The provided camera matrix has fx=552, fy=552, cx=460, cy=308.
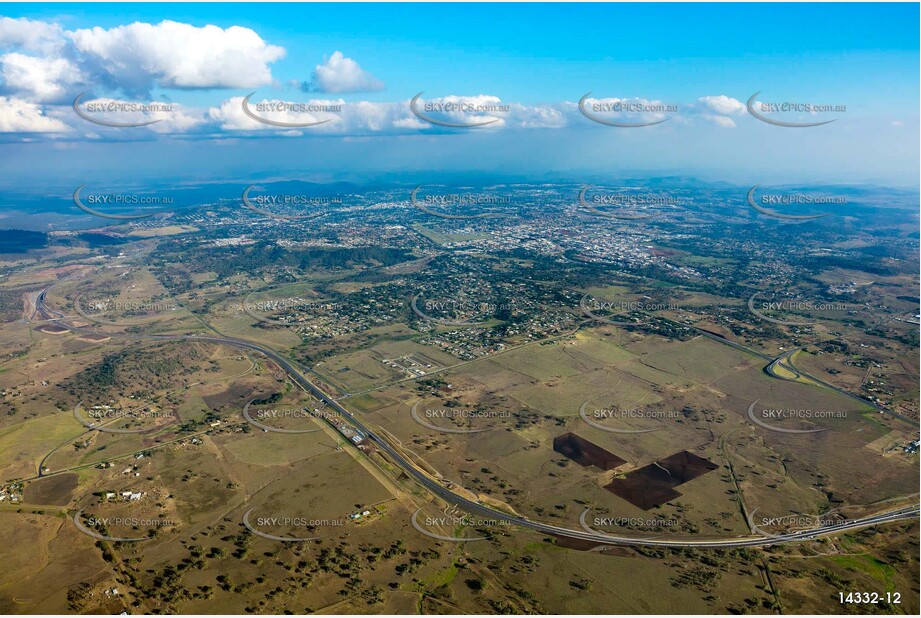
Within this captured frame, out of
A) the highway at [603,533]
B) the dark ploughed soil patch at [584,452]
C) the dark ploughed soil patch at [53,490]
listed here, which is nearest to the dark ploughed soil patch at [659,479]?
the dark ploughed soil patch at [584,452]

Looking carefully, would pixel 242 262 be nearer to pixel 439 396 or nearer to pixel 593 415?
pixel 439 396

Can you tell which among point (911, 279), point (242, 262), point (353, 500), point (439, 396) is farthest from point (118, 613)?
point (911, 279)

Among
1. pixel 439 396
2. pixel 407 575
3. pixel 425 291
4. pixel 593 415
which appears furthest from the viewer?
pixel 425 291

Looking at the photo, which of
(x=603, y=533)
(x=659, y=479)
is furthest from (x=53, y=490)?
(x=659, y=479)

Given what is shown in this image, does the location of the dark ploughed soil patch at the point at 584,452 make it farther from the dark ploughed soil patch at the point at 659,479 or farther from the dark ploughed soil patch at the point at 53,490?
the dark ploughed soil patch at the point at 53,490

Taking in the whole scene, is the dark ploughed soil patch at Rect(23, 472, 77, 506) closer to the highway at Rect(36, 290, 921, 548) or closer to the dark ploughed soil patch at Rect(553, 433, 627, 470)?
the highway at Rect(36, 290, 921, 548)

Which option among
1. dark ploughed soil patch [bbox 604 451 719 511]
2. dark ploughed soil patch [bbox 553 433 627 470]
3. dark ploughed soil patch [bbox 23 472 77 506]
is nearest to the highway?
dark ploughed soil patch [bbox 604 451 719 511]
